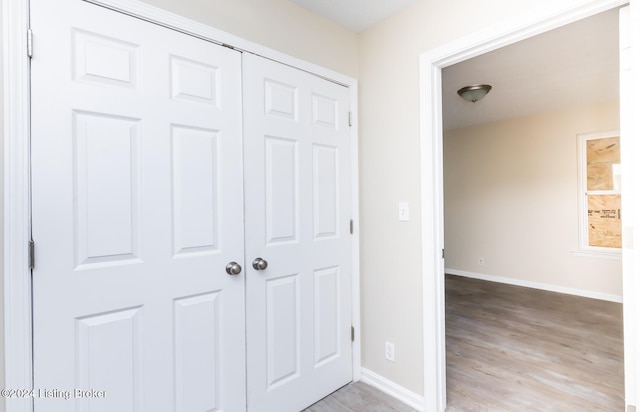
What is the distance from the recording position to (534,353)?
2.66 m

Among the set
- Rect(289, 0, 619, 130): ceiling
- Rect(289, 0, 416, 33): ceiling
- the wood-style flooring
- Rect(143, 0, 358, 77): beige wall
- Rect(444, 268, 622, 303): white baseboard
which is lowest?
the wood-style flooring

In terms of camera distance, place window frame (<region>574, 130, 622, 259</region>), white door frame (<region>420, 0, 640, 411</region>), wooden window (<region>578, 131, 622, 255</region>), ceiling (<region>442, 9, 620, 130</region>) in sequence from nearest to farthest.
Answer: white door frame (<region>420, 0, 640, 411</region>) → ceiling (<region>442, 9, 620, 130</region>) → wooden window (<region>578, 131, 622, 255</region>) → window frame (<region>574, 130, 622, 259</region>)

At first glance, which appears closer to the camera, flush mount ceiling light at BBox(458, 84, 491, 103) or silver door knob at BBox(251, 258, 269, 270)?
silver door knob at BBox(251, 258, 269, 270)

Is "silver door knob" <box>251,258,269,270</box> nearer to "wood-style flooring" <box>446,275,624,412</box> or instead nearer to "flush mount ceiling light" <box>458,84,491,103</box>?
"wood-style flooring" <box>446,275,624,412</box>

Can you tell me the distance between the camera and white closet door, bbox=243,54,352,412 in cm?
170

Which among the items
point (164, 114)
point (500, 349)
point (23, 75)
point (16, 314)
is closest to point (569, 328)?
point (500, 349)

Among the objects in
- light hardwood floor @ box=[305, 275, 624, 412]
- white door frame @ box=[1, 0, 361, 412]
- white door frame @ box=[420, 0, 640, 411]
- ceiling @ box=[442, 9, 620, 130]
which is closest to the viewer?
white door frame @ box=[1, 0, 361, 412]

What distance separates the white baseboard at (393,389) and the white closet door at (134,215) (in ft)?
2.99

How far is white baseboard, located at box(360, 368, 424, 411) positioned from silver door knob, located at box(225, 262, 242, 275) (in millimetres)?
1234

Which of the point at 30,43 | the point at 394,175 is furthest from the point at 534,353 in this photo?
the point at 30,43

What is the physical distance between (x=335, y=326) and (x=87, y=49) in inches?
75.1

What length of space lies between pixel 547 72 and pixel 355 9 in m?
2.20

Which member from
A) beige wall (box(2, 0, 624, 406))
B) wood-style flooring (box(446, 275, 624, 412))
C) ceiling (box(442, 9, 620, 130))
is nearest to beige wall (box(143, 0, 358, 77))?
beige wall (box(2, 0, 624, 406))

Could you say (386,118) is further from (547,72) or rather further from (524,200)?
(524,200)
